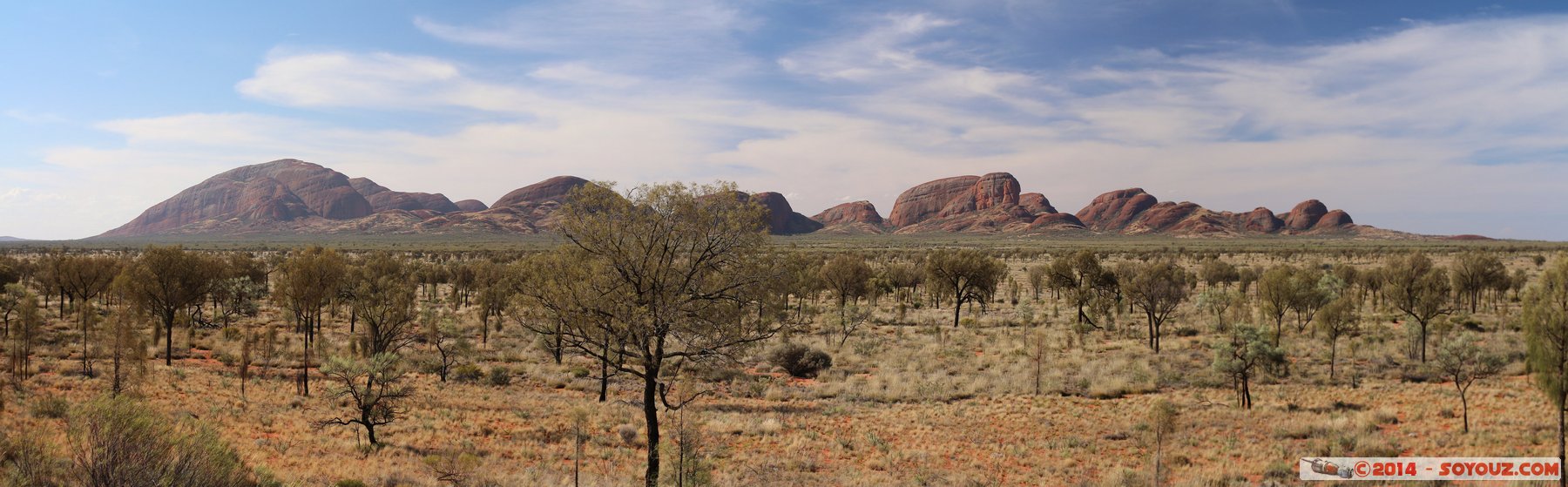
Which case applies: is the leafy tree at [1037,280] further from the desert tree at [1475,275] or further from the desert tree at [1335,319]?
the desert tree at [1335,319]

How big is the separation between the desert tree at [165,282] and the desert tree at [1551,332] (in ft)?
162

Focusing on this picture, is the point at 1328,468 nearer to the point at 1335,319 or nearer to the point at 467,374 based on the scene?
the point at 1335,319

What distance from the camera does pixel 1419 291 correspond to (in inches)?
1470

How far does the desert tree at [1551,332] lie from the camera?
13.5 metres

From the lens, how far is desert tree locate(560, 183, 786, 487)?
13.9 metres

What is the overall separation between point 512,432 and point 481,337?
24499 mm

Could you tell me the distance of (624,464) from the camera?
667 inches

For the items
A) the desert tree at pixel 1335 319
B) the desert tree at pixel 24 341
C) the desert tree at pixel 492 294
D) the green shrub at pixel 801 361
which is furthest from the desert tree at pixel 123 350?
the desert tree at pixel 1335 319

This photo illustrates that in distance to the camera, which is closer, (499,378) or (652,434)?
(652,434)

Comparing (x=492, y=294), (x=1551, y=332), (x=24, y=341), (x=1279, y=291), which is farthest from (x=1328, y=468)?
(x=24, y=341)

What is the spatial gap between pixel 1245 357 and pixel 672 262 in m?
21.1

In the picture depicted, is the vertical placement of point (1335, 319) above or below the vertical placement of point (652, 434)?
above

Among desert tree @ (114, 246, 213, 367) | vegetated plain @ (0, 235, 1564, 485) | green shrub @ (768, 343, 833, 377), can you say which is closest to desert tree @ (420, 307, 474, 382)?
vegetated plain @ (0, 235, 1564, 485)

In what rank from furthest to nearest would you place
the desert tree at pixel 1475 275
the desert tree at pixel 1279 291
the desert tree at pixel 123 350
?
the desert tree at pixel 1475 275, the desert tree at pixel 1279 291, the desert tree at pixel 123 350
